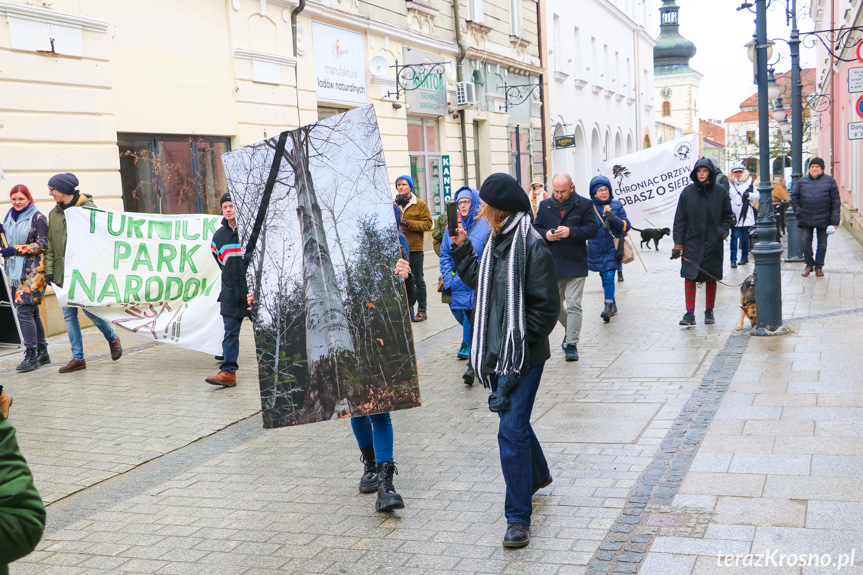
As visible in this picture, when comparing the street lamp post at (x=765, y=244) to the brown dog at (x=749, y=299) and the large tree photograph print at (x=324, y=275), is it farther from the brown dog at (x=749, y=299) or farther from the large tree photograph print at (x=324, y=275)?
the large tree photograph print at (x=324, y=275)

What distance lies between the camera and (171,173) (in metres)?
13.4

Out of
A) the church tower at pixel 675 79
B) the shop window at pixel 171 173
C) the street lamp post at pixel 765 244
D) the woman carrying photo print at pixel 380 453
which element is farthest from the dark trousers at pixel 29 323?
the church tower at pixel 675 79

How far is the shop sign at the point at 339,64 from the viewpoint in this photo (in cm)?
1691

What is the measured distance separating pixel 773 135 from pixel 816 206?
53410 mm

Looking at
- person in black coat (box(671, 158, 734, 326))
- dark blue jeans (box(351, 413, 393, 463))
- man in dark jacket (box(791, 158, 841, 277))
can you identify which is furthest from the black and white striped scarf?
man in dark jacket (box(791, 158, 841, 277))

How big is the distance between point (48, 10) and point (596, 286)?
9014 millimetres

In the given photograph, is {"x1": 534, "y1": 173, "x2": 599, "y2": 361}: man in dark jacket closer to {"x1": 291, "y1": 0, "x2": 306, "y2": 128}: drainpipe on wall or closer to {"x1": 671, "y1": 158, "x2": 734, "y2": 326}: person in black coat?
{"x1": 671, "y1": 158, "x2": 734, "y2": 326}: person in black coat

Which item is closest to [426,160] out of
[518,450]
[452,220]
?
[452,220]

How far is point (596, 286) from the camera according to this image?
591 inches

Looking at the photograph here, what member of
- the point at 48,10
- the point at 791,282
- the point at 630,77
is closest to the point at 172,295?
the point at 48,10

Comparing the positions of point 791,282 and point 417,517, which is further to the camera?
point 791,282

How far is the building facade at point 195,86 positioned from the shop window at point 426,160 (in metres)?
0.05

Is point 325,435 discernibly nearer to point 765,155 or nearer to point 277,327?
point 277,327

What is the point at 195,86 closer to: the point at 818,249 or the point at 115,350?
the point at 115,350
